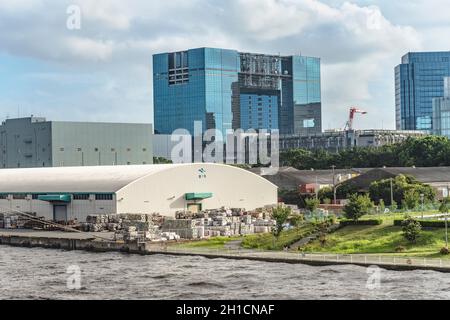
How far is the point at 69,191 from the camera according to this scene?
67375 mm

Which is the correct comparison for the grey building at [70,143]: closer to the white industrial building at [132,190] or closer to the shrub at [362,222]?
the white industrial building at [132,190]

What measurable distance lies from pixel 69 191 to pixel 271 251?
1011 inches

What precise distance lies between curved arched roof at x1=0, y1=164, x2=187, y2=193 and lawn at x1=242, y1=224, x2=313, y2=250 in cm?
1596

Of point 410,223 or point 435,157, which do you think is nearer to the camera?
point 410,223

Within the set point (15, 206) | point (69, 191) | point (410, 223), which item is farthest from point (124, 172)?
point (410, 223)

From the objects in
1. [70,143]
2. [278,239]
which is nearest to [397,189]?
[278,239]

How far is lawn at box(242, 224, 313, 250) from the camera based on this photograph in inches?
1954

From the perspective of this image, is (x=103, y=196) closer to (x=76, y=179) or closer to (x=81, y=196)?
(x=81, y=196)

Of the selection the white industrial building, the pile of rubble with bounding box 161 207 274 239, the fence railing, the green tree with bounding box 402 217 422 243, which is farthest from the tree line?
the fence railing

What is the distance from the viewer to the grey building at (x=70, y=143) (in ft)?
359

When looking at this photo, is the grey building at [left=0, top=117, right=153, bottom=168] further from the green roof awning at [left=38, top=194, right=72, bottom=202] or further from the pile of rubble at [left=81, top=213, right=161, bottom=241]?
the pile of rubble at [left=81, top=213, right=161, bottom=241]
